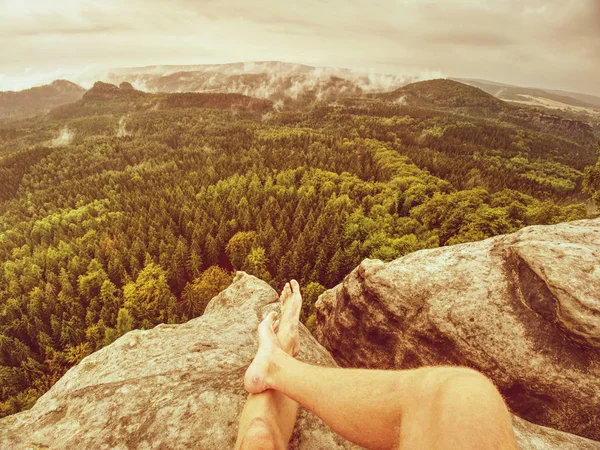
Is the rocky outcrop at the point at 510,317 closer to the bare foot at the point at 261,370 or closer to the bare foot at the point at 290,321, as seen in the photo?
the bare foot at the point at 290,321

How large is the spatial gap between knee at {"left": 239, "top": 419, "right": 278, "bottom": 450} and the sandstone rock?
7.43ft

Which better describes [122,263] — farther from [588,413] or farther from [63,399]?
[588,413]

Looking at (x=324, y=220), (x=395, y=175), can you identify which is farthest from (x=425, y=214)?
(x=395, y=175)

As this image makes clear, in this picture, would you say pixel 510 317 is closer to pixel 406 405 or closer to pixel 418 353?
pixel 418 353

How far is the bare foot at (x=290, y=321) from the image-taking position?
7829 millimetres

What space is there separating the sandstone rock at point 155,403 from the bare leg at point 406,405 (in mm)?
2283

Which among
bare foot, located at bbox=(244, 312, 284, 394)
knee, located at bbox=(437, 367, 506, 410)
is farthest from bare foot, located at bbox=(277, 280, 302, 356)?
knee, located at bbox=(437, 367, 506, 410)

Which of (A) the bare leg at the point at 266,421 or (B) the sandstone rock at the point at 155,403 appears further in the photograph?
(B) the sandstone rock at the point at 155,403

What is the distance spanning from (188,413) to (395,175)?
77.3 m

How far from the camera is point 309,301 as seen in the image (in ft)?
119

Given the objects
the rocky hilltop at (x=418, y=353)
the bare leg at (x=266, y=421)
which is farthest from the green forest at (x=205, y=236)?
the bare leg at (x=266, y=421)

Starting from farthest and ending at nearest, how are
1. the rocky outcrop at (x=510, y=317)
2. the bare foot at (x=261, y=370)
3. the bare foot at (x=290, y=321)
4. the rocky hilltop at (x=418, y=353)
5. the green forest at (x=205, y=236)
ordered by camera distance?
the green forest at (x=205, y=236)
the bare foot at (x=290, y=321)
the rocky outcrop at (x=510, y=317)
the rocky hilltop at (x=418, y=353)
the bare foot at (x=261, y=370)

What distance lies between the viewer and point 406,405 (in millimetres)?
3631

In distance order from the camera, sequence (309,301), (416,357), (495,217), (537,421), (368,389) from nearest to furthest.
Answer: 1. (368,389)
2. (537,421)
3. (416,357)
4. (309,301)
5. (495,217)
